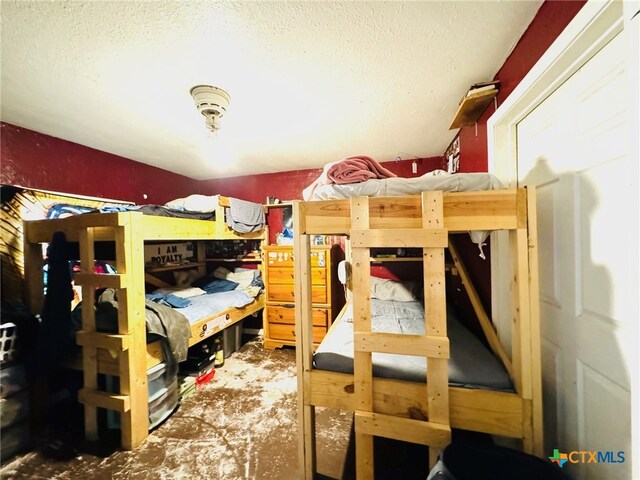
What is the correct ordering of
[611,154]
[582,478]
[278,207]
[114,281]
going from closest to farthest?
[611,154]
[582,478]
[114,281]
[278,207]

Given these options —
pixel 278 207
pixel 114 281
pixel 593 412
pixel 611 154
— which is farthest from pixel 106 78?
pixel 593 412

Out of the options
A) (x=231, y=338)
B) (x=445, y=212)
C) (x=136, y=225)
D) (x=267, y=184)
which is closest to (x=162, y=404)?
(x=231, y=338)

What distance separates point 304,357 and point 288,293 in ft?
6.17

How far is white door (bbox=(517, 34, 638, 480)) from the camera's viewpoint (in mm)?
770

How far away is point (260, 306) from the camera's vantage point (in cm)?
327

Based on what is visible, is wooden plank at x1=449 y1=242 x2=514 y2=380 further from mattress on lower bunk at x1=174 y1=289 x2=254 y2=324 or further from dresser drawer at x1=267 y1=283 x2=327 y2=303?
mattress on lower bunk at x1=174 y1=289 x2=254 y2=324

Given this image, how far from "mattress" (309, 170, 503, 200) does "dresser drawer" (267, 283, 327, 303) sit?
1949 mm

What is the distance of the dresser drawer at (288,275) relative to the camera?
290 centimetres

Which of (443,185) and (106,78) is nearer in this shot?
(443,185)

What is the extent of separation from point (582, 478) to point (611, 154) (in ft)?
4.12

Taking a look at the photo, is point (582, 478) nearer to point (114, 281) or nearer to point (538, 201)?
point (538, 201)

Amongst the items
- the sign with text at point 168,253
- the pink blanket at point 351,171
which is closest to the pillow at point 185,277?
the sign with text at point 168,253

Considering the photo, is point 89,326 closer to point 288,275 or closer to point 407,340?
point 288,275

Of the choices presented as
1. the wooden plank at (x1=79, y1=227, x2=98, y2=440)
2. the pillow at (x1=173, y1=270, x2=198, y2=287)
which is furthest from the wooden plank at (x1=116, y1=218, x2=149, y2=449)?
the pillow at (x1=173, y1=270, x2=198, y2=287)
